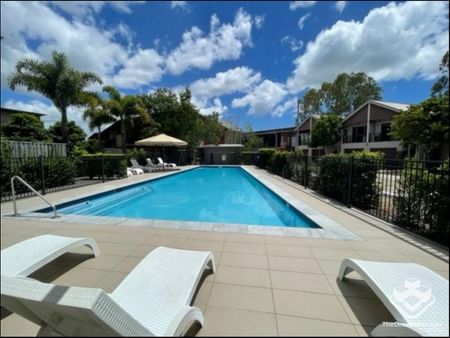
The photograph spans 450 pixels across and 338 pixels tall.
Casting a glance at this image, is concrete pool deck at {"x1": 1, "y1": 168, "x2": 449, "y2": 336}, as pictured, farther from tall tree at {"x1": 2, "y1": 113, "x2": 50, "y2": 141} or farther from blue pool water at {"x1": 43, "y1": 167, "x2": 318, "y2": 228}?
tall tree at {"x1": 2, "y1": 113, "x2": 50, "y2": 141}

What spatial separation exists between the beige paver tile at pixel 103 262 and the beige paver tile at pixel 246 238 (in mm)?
1598

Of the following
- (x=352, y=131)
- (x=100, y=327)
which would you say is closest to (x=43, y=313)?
(x=100, y=327)

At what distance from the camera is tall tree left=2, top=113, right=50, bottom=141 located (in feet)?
51.1

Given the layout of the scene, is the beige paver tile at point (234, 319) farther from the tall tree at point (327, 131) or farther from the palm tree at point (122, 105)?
the tall tree at point (327, 131)

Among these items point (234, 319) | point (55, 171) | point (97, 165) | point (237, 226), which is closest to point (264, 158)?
point (97, 165)

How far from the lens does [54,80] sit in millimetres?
12875

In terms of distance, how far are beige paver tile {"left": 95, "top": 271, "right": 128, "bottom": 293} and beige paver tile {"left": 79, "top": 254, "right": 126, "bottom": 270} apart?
0.57ft

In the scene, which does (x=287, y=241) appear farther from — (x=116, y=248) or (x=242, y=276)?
(x=116, y=248)

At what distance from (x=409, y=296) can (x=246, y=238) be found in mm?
2248

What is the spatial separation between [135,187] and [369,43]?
9882 mm

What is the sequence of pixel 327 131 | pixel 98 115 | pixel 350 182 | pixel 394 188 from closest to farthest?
1. pixel 394 188
2. pixel 350 182
3. pixel 98 115
4. pixel 327 131

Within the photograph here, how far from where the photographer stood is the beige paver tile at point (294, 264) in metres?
2.78

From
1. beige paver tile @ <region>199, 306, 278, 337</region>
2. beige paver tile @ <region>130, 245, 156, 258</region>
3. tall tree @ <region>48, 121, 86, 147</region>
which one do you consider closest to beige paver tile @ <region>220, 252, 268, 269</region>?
beige paver tile @ <region>199, 306, 278, 337</region>

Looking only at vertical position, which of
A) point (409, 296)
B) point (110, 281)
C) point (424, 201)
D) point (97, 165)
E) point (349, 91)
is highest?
point (349, 91)
